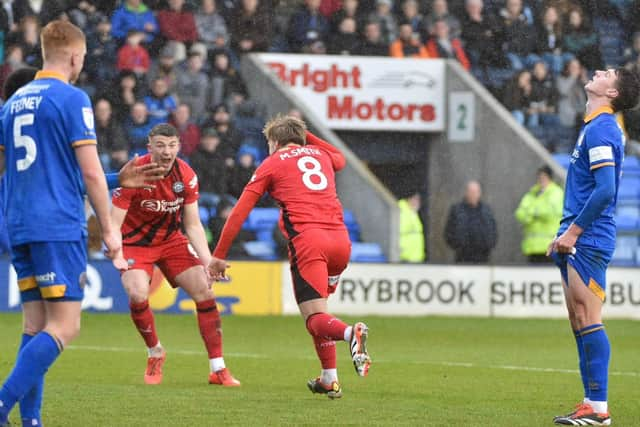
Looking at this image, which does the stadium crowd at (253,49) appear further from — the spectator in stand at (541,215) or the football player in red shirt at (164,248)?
the football player in red shirt at (164,248)

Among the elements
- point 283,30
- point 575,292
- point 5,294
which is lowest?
point 5,294

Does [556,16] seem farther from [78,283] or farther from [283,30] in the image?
[78,283]

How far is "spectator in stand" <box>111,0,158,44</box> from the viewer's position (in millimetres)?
21781

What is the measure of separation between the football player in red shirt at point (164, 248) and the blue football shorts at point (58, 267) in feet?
12.7

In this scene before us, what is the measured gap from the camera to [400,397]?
974cm

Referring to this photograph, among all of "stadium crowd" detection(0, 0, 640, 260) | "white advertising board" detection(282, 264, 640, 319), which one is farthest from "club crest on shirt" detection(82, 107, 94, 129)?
"stadium crowd" detection(0, 0, 640, 260)

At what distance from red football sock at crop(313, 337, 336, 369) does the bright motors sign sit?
560 inches

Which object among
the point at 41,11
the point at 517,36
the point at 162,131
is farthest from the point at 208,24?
the point at 162,131

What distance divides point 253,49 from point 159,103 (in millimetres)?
3090

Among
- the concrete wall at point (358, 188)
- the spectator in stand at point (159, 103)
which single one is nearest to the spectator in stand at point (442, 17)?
the concrete wall at point (358, 188)

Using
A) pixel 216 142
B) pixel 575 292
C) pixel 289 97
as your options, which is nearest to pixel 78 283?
pixel 575 292

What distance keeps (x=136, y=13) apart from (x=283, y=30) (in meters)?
3.00

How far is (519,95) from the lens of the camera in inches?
955

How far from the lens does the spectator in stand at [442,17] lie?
81.1 feet
